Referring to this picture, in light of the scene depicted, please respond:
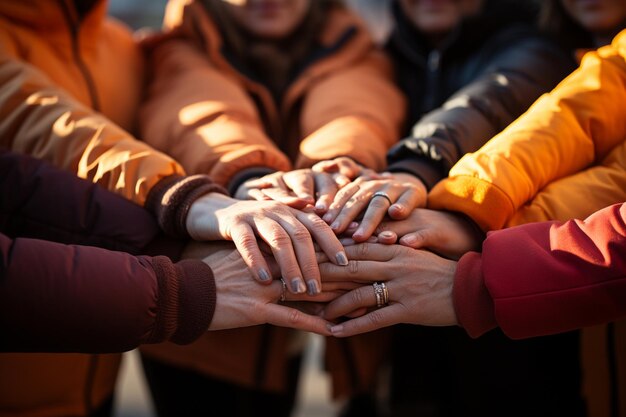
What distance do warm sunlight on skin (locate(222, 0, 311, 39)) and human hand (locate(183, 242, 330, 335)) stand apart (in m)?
0.96

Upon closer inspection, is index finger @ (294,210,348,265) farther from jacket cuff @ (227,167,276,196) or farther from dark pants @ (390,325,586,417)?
dark pants @ (390,325,586,417)

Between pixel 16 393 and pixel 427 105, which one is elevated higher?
pixel 427 105

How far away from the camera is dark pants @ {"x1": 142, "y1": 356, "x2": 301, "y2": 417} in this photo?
1.78 m

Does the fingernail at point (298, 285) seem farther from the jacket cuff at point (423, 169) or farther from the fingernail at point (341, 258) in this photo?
the jacket cuff at point (423, 169)

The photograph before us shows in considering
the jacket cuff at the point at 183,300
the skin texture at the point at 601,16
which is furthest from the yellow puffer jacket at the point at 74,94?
the skin texture at the point at 601,16

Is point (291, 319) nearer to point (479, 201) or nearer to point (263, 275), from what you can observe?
point (263, 275)

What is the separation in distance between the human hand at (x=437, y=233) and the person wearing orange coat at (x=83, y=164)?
141 mm

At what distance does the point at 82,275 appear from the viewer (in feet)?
3.43

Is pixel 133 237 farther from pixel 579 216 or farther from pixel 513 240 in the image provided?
pixel 579 216

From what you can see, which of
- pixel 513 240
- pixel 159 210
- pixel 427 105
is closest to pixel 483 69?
pixel 427 105

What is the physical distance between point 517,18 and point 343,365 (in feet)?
3.88

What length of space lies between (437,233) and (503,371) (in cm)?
49

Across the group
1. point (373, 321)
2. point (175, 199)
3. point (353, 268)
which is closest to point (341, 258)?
point (353, 268)

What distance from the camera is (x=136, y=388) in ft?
8.73
